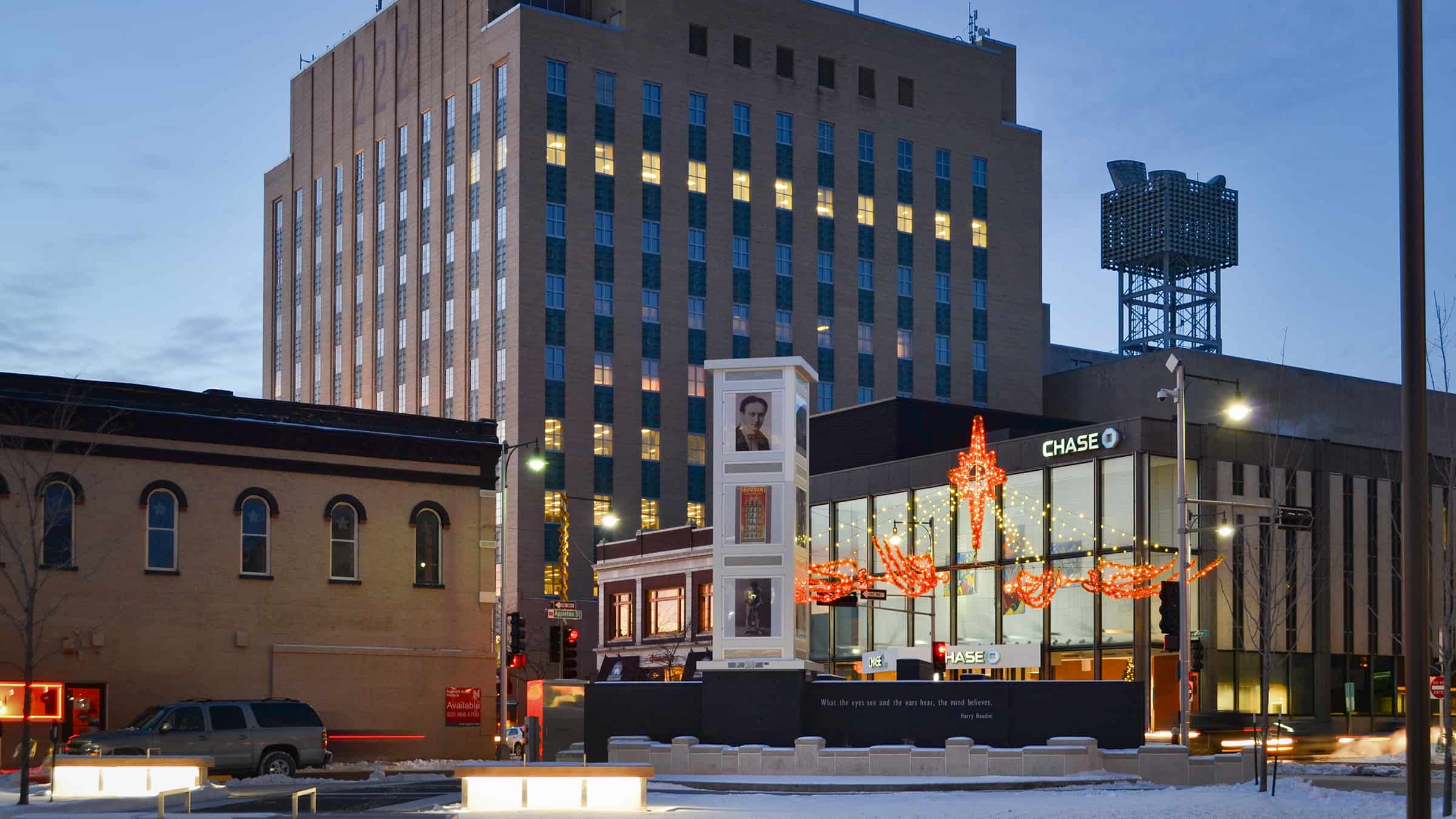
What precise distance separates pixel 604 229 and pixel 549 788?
73.7 metres

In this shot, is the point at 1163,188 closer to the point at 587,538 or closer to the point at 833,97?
the point at 833,97

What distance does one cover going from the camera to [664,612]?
79438 mm

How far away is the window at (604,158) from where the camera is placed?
97938mm

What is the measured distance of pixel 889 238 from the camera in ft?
354

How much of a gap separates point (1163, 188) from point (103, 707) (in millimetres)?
104939

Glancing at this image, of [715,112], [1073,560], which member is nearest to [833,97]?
[715,112]

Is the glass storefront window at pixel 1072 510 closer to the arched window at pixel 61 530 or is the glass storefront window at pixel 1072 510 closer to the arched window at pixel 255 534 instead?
the arched window at pixel 255 534

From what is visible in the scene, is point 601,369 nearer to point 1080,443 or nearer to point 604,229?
point 604,229

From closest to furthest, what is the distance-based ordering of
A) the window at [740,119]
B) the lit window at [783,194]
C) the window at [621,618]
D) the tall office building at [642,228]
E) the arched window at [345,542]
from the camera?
the arched window at [345,542] → the window at [621,618] → the tall office building at [642,228] → the window at [740,119] → the lit window at [783,194]

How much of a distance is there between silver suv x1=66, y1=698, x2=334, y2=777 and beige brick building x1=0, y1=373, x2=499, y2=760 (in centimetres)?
704

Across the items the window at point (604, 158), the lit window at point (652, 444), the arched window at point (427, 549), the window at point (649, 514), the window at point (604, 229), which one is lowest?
the arched window at point (427, 549)

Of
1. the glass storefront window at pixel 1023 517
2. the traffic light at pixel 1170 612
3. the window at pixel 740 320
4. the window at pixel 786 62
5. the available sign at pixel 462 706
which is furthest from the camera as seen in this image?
the window at pixel 786 62

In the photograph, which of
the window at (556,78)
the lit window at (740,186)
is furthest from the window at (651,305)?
the window at (556,78)

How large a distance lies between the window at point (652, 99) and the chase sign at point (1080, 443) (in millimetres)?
42770
